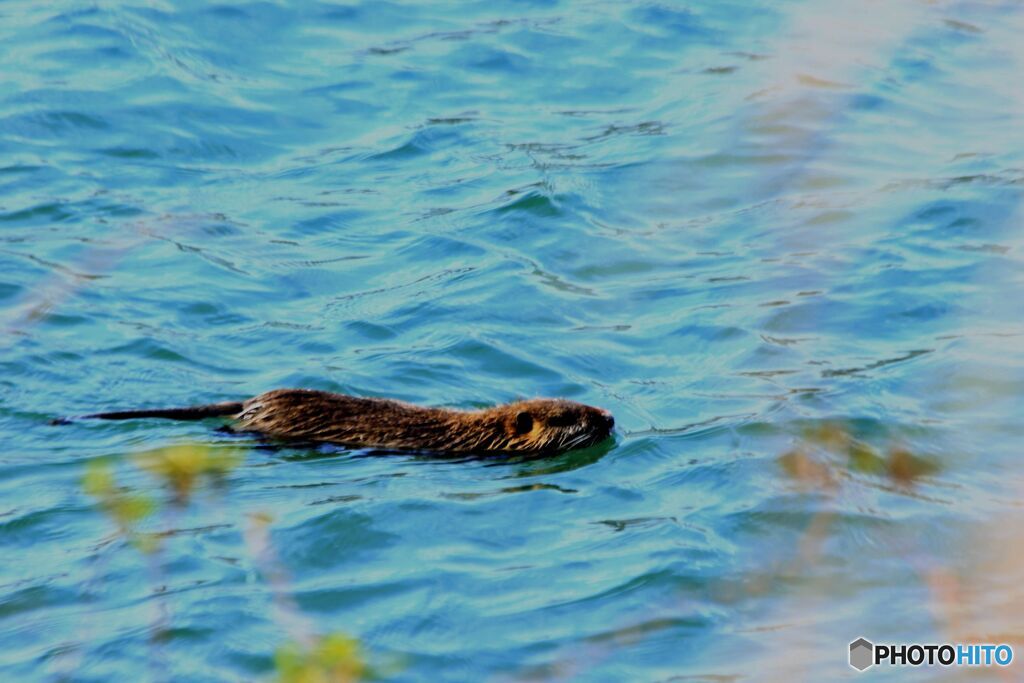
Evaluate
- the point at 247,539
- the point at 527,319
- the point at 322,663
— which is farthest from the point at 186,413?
the point at 322,663

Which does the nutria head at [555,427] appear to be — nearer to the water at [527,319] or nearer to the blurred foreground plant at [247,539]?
the water at [527,319]

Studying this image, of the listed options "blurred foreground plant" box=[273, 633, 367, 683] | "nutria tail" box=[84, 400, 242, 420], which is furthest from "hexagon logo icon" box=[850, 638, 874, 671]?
"nutria tail" box=[84, 400, 242, 420]

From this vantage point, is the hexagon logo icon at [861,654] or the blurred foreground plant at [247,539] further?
the hexagon logo icon at [861,654]

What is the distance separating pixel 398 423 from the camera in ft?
21.6

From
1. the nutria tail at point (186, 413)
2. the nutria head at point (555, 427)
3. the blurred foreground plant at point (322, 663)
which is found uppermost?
the blurred foreground plant at point (322, 663)

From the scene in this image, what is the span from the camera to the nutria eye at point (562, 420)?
260 inches

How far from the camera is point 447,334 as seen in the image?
7828mm

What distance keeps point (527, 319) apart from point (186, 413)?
2020mm

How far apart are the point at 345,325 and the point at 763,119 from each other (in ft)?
13.2

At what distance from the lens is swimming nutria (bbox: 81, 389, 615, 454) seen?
259 inches

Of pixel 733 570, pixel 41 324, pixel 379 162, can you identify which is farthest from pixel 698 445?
pixel 379 162

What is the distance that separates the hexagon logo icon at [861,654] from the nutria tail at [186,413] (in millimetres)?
2948

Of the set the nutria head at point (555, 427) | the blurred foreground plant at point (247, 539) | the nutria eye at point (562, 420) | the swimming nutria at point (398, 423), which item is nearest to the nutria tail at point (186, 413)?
the swimming nutria at point (398, 423)

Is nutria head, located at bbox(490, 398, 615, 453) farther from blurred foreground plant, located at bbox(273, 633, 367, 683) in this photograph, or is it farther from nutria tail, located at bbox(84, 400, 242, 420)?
blurred foreground plant, located at bbox(273, 633, 367, 683)
